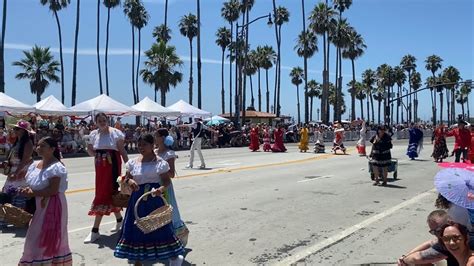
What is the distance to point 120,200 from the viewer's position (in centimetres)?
671

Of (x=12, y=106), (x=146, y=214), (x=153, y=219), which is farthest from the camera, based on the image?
(x=12, y=106)

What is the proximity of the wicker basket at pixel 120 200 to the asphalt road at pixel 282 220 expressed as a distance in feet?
1.76

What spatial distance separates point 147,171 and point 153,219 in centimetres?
60

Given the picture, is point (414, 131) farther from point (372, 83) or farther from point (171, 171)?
point (372, 83)

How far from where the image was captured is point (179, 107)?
33.1m

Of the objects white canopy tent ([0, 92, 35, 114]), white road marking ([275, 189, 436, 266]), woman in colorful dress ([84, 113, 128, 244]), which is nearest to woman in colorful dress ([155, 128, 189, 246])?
woman in colorful dress ([84, 113, 128, 244])

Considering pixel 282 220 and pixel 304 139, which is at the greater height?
pixel 304 139

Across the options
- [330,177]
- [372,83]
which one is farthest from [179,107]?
[372,83]

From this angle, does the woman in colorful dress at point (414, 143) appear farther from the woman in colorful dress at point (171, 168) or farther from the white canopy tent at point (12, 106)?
the woman in colorful dress at point (171, 168)

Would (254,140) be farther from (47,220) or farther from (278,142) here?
(47,220)

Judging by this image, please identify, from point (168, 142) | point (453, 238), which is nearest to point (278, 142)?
point (168, 142)

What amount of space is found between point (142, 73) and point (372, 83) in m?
64.5

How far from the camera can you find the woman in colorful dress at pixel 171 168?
232 inches

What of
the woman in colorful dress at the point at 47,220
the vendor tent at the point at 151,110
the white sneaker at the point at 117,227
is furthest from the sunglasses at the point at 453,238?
the vendor tent at the point at 151,110
